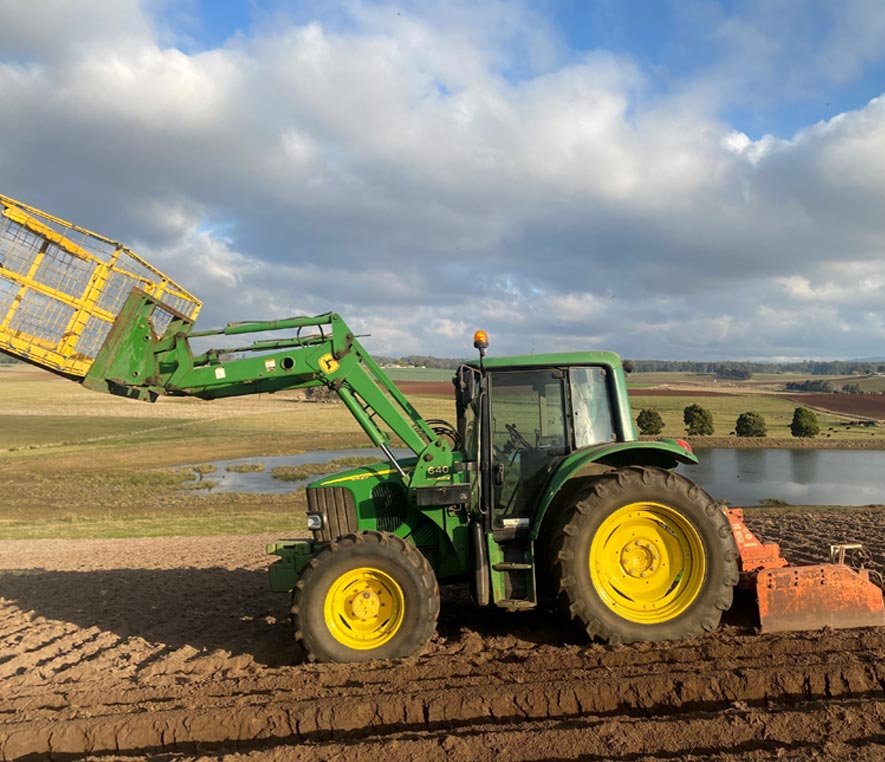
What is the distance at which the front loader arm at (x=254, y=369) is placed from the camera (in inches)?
211

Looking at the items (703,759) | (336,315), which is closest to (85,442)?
(336,315)

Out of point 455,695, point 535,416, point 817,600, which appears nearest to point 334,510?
point 535,416

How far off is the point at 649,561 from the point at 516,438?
1443 mm

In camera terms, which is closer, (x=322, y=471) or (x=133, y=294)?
(x=133, y=294)

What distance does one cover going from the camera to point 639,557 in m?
5.06

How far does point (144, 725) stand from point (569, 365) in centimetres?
399

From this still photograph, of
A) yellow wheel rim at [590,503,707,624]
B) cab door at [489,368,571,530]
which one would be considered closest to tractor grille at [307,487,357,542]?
cab door at [489,368,571,530]

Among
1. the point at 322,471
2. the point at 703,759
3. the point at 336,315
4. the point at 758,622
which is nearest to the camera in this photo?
the point at 703,759

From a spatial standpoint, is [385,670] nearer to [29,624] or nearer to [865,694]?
[865,694]

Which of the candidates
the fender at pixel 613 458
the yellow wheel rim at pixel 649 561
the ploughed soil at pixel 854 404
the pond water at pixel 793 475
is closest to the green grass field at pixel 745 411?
the ploughed soil at pixel 854 404

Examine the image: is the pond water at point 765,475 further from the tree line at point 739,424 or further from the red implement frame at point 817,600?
the red implement frame at point 817,600

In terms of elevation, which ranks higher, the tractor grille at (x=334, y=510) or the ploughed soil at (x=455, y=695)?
the tractor grille at (x=334, y=510)

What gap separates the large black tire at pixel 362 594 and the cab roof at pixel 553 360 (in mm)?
1653

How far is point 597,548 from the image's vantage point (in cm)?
496
